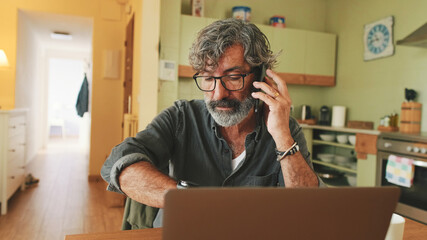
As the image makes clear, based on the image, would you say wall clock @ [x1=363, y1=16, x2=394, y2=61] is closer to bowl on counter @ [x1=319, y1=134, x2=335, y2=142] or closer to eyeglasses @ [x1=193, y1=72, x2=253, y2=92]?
bowl on counter @ [x1=319, y1=134, x2=335, y2=142]

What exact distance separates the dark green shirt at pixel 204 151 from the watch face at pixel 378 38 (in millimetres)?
2769

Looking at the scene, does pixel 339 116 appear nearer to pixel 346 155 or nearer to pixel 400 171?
pixel 346 155

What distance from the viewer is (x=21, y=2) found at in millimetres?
4215

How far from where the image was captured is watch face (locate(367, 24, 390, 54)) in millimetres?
3390

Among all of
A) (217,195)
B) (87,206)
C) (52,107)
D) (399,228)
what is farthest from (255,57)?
(52,107)

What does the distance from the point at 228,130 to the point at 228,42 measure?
0.32 m

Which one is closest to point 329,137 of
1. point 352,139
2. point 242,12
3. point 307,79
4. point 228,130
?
point 352,139

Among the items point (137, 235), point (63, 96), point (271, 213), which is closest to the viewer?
point (271, 213)

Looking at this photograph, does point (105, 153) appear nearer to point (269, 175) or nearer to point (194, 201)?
point (269, 175)

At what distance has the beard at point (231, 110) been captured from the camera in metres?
1.07

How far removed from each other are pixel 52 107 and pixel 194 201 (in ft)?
35.7

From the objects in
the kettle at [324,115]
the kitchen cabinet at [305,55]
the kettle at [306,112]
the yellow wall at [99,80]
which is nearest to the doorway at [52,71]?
the yellow wall at [99,80]

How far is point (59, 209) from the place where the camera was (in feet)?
11.0

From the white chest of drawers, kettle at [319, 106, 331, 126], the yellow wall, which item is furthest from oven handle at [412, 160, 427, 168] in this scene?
the yellow wall
